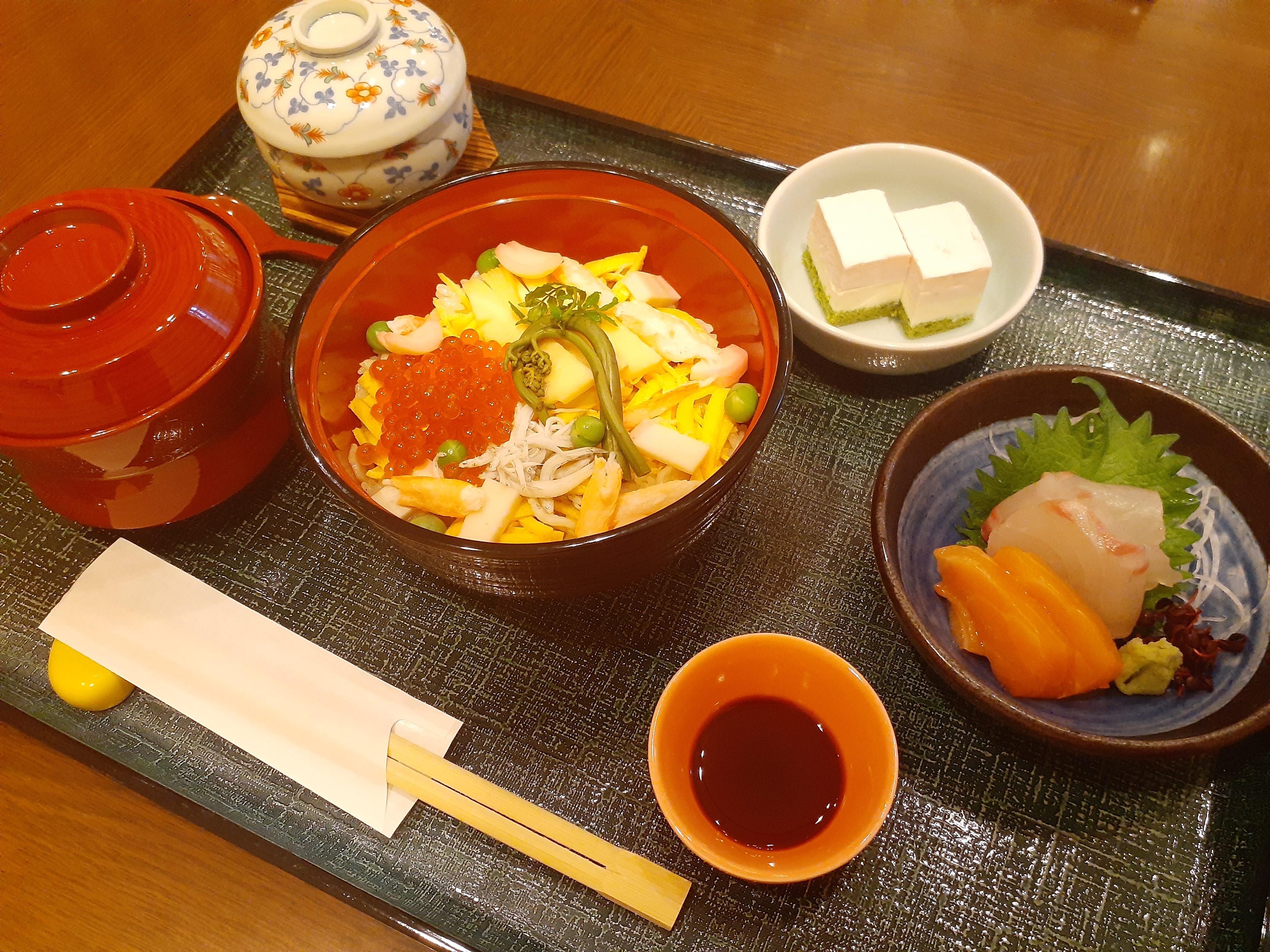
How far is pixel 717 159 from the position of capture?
67.3 inches

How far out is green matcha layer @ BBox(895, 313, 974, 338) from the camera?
4.82 feet

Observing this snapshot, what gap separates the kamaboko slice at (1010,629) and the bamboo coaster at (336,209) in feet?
→ 3.90

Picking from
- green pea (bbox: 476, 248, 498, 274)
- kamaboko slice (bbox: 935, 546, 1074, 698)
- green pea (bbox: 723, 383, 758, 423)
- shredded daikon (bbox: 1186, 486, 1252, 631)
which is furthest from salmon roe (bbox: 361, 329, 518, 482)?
shredded daikon (bbox: 1186, 486, 1252, 631)

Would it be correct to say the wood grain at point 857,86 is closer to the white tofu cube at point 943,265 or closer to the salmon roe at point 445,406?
the white tofu cube at point 943,265

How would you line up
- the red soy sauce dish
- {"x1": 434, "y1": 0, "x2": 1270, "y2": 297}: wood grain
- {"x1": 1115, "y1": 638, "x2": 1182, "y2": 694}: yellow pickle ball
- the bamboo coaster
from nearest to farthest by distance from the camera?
the red soy sauce dish
{"x1": 1115, "y1": 638, "x2": 1182, "y2": 694}: yellow pickle ball
the bamboo coaster
{"x1": 434, "y1": 0, "x2": 1270, "y2": 297}: wood grain

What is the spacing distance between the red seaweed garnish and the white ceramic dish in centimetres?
A: 50

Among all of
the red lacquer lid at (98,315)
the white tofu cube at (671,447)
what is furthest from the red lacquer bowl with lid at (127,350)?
the white tofu cube at (671,447)

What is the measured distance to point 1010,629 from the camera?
1.04m

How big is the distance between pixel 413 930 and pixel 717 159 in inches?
58.6

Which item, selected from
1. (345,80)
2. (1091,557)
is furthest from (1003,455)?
(345,80)

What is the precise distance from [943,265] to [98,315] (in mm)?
1284

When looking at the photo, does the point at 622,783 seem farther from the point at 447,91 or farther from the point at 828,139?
the point at 828,139

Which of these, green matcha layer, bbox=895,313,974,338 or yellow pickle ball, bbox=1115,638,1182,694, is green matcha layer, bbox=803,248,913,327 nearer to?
green matcha layer, bbox=895,313,974,338

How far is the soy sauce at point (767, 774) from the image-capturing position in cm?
102
